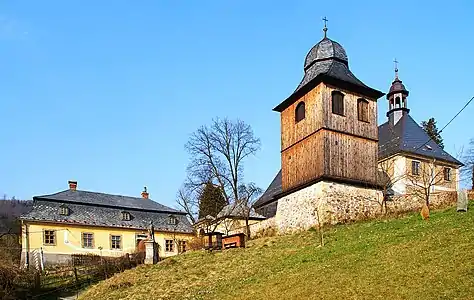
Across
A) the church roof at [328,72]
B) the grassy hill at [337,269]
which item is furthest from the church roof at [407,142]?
the grassy hill at [337,269]

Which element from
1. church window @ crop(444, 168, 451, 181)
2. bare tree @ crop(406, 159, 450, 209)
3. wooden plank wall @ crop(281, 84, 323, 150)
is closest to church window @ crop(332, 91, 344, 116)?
wooden plank wall @ crop(281, 84, 323, 150)

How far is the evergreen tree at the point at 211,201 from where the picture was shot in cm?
4863

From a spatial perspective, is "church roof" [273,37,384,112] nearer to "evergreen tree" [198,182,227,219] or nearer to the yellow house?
the yellow house

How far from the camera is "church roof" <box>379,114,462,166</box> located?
4212 centimetres

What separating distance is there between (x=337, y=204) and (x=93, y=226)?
66.9 ft

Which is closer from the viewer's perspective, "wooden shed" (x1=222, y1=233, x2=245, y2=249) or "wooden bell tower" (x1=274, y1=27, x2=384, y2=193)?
"wooden shed" (x1=222, y1=233, x2=245, y2=249)

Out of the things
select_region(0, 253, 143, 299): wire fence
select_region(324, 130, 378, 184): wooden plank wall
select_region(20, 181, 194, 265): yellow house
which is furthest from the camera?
select_region(20, 181, 194, 265): yellow house

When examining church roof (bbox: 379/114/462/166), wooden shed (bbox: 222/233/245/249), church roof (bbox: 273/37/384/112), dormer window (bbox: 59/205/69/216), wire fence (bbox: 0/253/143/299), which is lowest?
wire fence (bbox: 0/253/143/299)

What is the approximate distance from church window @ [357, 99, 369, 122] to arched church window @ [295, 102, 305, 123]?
10.2 feet

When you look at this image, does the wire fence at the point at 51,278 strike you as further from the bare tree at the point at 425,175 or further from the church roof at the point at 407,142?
the church roof at the point at 407,142

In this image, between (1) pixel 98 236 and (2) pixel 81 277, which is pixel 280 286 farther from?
(1) pixel 98 236

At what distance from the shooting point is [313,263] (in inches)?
739

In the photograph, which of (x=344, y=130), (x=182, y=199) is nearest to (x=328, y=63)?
(x=344, y=130)

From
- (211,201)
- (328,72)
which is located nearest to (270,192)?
(211,201)
